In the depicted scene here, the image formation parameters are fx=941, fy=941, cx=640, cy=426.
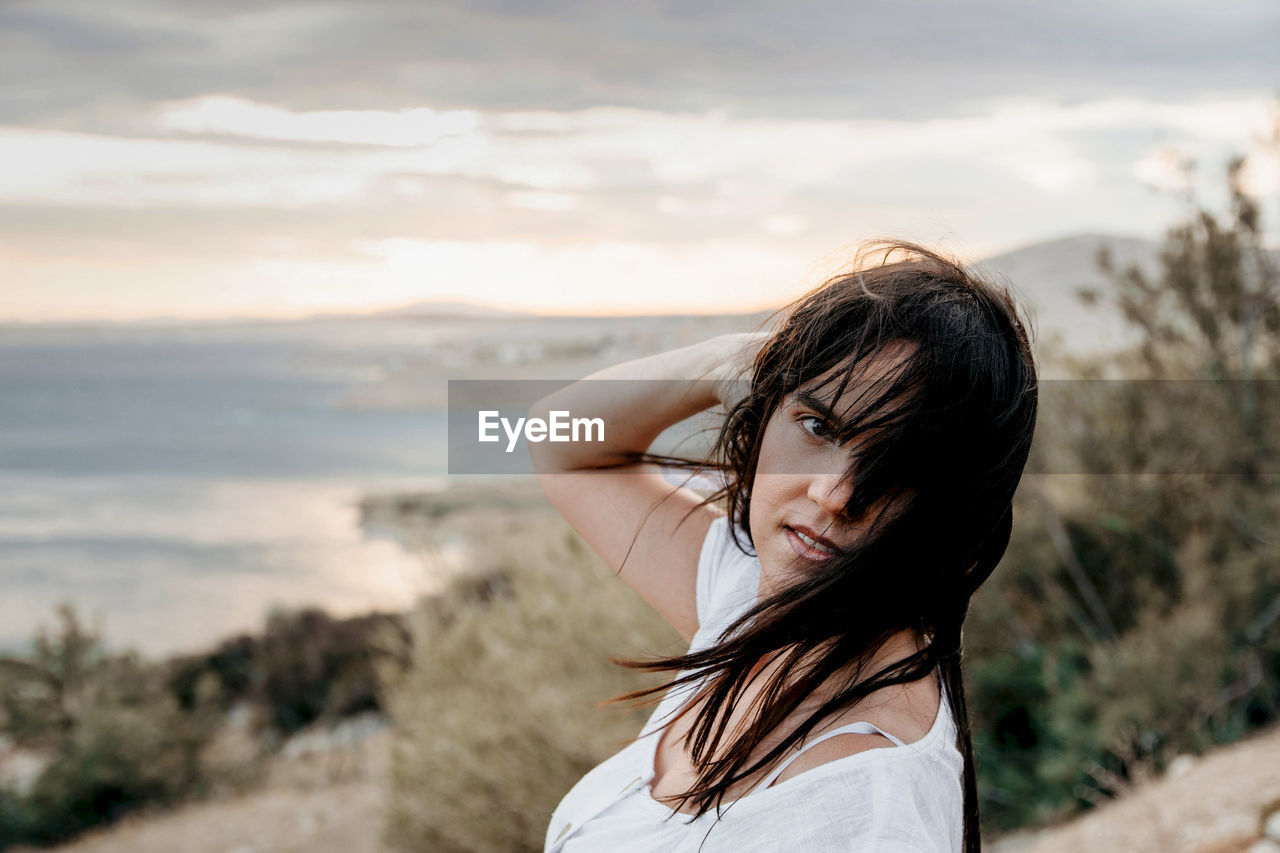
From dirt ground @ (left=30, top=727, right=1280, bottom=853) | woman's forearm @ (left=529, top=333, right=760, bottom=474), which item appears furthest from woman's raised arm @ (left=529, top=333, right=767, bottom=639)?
dirt ground @ (left=30, top=727, right=1280, bottom=853)

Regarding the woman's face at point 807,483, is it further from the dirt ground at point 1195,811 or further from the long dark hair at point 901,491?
the dirt ground at point 1195,811

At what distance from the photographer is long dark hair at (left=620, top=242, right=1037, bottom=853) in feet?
3.04

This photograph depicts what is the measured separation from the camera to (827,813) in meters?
0.82

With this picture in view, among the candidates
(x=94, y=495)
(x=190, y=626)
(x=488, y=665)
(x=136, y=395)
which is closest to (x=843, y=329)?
(x=488, y=665)

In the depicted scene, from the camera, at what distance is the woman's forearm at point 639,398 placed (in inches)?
50.5

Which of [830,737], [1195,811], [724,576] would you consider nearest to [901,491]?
A: [830,737]

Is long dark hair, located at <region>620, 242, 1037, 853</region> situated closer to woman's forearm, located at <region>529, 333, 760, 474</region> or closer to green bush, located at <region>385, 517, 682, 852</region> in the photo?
woman's forearm, located at <region>529, 333, 760, 474</region>

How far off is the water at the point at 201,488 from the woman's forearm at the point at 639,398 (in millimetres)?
3863

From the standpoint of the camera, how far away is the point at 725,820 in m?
0.90

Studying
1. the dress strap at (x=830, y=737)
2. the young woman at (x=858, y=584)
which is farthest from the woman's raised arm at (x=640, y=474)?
the dress strap at (x=830, y=737)

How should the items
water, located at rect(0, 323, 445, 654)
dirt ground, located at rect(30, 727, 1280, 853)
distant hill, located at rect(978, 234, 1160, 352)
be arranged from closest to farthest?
dirt ground, located at rect(30, 727, 1280, 853)
distant hill, located at rect(978, 234, 1160, 352)
water, located at rect(0, 323, 445, 654)

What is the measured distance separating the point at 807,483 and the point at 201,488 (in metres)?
21.7

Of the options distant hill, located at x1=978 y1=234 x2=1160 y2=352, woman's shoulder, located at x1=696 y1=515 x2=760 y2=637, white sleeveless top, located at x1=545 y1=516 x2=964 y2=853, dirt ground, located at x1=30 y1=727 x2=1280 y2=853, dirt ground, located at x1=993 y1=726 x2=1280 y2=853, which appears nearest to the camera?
white sleeveless top, located at x1=545 y1=516 x2=964 y2=853

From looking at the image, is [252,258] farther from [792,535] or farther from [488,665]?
[792,535]
